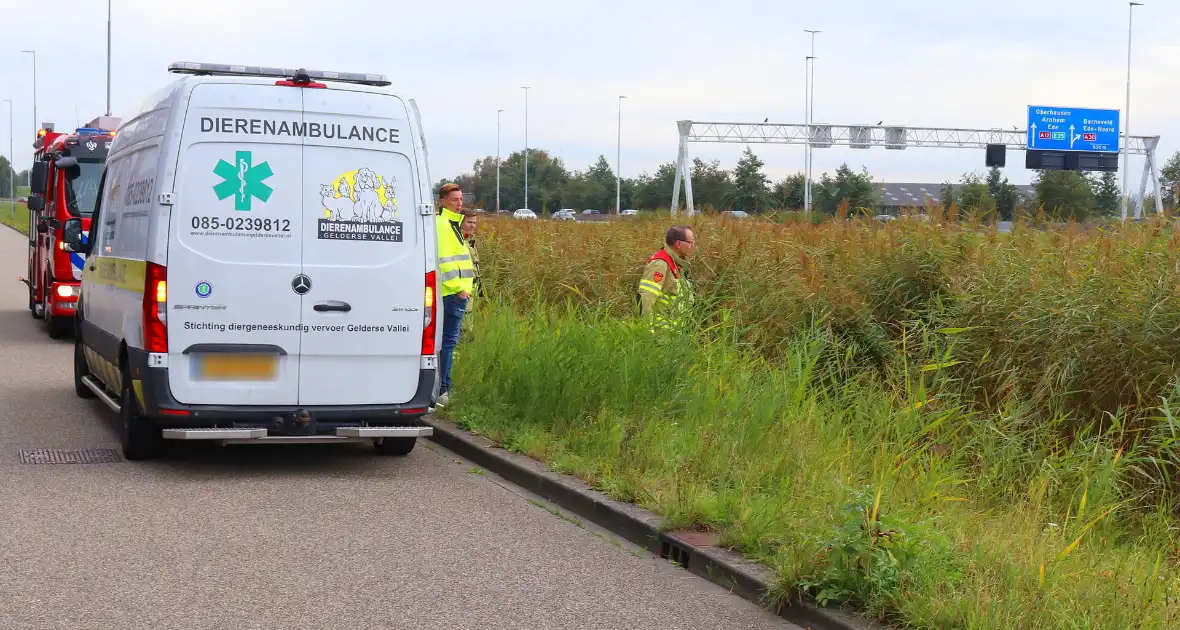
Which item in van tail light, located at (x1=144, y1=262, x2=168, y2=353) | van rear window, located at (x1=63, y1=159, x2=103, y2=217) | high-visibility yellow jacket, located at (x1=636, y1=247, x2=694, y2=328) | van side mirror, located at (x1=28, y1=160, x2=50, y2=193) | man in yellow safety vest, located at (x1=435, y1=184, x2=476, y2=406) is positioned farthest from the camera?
van rear window, located at (x1=63, y1=159, x2=103, y2=217)

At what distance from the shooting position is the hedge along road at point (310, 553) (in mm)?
5348

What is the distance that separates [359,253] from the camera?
27.4 ft

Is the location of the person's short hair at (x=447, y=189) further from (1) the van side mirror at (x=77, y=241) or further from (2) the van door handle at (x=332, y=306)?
(2) the van door handle at (x=332, y=306)

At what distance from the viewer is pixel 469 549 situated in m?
6.47

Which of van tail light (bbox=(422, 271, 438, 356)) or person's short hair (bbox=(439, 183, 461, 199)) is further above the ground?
person's short hair (bbox=(439, 183, 461, 199))

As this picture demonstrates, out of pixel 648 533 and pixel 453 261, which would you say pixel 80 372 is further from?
pixel 648 533

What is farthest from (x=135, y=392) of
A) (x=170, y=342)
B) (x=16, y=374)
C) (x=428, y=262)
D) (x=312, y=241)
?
(x=16, y=374)

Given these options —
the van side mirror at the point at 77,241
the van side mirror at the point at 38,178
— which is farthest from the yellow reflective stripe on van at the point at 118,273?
the van side mirror at the point at 38,178

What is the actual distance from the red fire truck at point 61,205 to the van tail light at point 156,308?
8861 mm

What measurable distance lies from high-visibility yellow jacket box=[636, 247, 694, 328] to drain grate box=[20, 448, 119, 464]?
4.07m

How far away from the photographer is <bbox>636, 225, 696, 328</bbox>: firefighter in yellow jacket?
33.5ft

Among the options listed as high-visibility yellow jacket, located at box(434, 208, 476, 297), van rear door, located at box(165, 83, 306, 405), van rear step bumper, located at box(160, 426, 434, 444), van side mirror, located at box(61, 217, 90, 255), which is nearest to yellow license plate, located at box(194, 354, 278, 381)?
van rear door, located at box(165, 83, 306, 405)

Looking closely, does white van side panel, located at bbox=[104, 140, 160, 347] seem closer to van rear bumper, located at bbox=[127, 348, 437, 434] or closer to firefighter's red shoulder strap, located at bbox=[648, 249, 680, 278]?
van rear bumper, located at bbox=[127, 348, 437, 434]

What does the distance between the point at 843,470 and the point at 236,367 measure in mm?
3752
